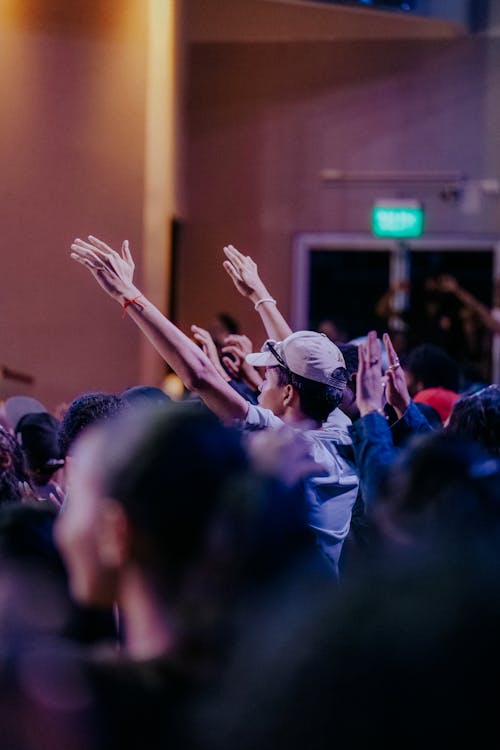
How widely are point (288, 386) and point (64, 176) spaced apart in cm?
413

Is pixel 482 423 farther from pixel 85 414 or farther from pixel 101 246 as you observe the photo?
pixel 101 246

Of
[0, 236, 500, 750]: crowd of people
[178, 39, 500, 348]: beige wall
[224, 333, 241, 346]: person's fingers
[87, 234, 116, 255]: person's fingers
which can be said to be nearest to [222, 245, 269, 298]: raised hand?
[224, 333, 241, 346]: person's fingers

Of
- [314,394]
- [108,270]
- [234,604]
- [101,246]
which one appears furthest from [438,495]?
[101,246]

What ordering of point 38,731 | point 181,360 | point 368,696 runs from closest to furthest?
point 368,696 < point 38,731 < point 181,360

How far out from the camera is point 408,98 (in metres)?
8.51

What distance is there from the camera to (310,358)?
2684mm

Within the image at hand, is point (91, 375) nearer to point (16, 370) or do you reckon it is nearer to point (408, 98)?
point (16, 370)

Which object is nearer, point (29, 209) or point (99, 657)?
point (99, 657)

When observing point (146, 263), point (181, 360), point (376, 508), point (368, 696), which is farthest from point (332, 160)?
point (368, 696)

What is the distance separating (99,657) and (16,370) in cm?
538

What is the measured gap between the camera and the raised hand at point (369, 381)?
8.13 feet

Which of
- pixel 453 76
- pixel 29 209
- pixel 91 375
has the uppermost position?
pixel 453 76

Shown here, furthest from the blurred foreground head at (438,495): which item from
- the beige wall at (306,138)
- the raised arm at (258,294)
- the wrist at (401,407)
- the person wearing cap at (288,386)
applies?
the beige wall at (306,138)

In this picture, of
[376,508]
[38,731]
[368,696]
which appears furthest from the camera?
[376,508]
